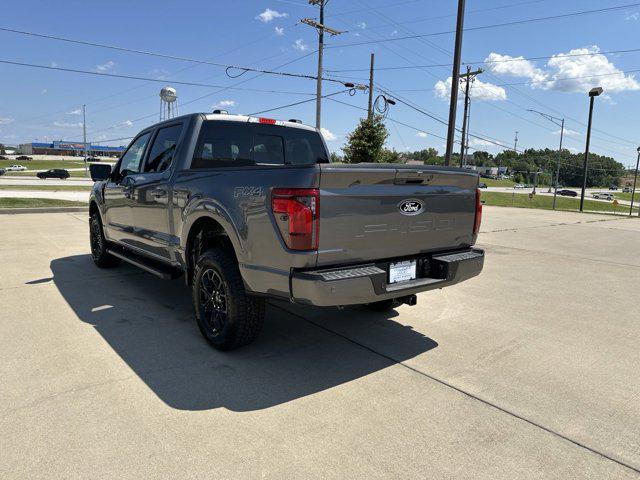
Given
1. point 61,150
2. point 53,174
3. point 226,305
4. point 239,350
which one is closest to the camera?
point 226,305

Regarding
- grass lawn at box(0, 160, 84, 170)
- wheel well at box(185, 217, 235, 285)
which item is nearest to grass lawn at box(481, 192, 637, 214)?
wheel well at box(185, 217, 235, 285)

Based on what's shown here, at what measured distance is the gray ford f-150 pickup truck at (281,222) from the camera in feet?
9.77

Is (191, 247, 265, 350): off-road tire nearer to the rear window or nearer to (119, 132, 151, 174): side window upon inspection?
the rear window

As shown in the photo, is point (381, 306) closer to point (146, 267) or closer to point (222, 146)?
point (222, 146)

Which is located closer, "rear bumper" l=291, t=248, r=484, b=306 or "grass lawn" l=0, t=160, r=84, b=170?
"rear bumper" l=291, t=248, r=484, b=306

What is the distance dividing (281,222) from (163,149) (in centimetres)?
254

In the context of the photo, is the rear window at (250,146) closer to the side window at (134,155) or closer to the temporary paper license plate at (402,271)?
the side window at (134,155)

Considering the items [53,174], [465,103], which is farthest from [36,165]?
[465,103]

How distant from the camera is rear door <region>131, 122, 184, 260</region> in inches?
178

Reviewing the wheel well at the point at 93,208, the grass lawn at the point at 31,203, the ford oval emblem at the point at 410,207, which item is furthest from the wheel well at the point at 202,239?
the grass lawn at the point at 31,203

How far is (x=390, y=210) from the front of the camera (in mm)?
3316

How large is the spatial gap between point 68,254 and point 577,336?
25.8ft

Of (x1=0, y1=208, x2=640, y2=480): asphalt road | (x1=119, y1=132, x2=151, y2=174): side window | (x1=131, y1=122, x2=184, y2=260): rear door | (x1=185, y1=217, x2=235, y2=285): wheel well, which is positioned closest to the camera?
(x1=0, y1=208, x2=640, y2=480): asphalt road

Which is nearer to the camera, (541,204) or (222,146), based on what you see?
(222,146)
